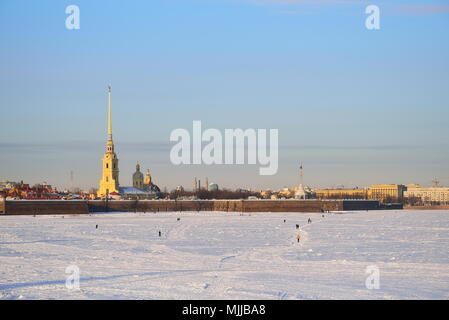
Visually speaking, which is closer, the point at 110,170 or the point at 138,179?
the point at 110,170

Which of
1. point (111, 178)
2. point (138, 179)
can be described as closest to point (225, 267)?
point (111, 178)

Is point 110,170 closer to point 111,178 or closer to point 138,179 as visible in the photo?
point 111,178

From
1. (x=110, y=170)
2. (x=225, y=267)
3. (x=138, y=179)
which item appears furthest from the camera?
(x=138, y=179)

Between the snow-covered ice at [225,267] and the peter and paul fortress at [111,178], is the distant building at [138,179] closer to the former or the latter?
the peter and paul fortress at [111,178]

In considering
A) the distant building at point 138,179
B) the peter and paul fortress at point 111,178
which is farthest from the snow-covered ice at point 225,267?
the distant building at point 138,179

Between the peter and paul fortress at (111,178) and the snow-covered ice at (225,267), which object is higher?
the peter and paul fortress at (111,178)

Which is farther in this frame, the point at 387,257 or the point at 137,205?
the point at 137,205

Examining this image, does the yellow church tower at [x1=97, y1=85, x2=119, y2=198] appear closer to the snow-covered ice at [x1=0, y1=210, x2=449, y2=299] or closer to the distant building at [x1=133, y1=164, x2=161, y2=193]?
the distant building at [x1=133, y1=164, x2=161, y2=193]

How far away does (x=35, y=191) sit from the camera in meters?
126
